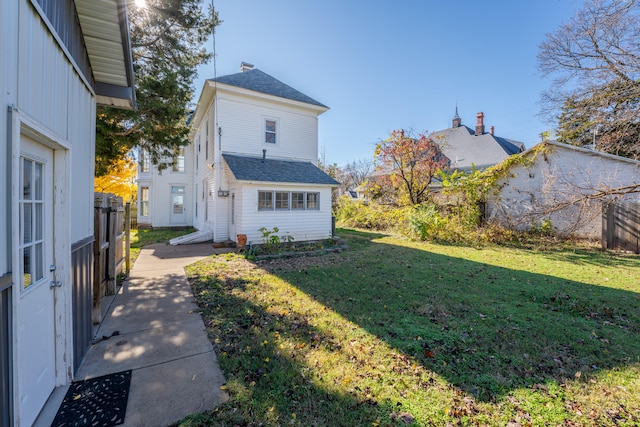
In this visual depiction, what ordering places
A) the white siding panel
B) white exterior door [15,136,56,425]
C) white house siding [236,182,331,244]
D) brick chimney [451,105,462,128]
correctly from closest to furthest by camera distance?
1. the white siding panel
2. white exterior door [15,136,56,425]
3. white house siding [236,182,331,244]
4. brick chimney [451,105,462,128]

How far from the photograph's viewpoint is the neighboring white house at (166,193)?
55.9 feet

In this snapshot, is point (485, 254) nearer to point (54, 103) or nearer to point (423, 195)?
point (423, 195)

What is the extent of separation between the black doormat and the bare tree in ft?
48.0

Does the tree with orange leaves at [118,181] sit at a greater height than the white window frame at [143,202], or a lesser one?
greater

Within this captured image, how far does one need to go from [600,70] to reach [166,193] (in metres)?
22.1

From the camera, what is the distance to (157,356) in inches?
137

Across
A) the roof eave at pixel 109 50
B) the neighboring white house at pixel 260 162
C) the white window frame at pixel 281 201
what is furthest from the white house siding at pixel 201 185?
the roof eave at pixel 109 50

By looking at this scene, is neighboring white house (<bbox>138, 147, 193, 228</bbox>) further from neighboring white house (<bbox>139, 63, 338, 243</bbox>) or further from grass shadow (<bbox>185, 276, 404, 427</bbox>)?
grass shadow (<bbox>185, 276, 404, 427</bbox>)

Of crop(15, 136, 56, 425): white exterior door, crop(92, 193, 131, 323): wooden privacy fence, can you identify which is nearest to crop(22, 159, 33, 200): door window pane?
crop(15, 136, 56, 425): white exterior door

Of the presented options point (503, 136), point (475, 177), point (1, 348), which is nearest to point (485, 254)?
point (475, 177)

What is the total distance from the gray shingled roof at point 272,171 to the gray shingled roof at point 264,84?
10.1 feet

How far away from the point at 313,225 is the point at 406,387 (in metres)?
9.42

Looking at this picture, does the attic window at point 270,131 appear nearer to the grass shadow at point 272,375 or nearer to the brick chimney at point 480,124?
the grass shadow at point 272,375

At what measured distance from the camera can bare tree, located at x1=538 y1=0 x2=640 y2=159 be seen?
9.31 meters
